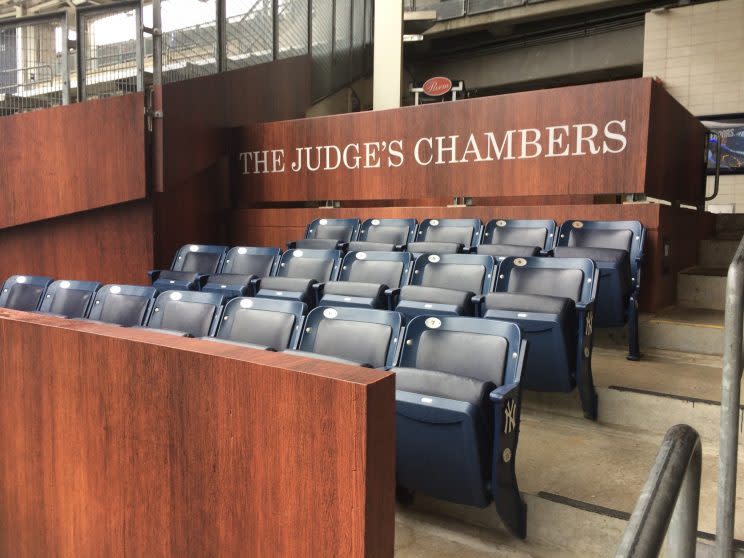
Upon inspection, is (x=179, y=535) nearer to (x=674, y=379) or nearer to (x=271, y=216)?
(x=674, y=379)

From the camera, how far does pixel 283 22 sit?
3396 mm

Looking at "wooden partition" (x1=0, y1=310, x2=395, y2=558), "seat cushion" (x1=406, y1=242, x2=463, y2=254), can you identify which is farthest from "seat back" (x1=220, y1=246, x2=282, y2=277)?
"wooden partition" (x1=0, y1=310, x2=395, y2=558)

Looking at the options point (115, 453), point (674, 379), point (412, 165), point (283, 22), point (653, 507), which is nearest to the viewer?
point (653, 507)

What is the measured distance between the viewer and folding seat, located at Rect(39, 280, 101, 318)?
1708 millimetres

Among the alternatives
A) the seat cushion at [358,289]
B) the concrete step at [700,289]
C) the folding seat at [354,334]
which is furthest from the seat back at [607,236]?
the folding seat at [354,334]

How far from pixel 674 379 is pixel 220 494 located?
40.7 inches

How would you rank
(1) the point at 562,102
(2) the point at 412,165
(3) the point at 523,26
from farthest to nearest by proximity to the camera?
(3) the point at 523,26
(2) the point at 412,165
(1) the point at 562,102

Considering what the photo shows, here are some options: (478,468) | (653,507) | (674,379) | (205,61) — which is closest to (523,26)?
(205,61)

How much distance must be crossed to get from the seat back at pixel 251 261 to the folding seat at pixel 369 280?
33 cm

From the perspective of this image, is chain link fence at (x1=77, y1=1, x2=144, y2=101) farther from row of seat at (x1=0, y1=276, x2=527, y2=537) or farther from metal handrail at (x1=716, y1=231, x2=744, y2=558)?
metal handrail at (x1=716, y1=231, x2=744, y2=558)

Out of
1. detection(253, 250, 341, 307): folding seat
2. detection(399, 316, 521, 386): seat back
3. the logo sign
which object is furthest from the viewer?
the logo sign

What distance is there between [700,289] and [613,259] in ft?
1.88

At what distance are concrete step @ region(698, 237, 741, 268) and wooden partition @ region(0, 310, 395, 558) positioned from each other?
205 cm

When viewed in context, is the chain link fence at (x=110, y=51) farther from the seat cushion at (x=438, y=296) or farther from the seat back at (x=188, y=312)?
the seat cushion at (x=438, y=296)
